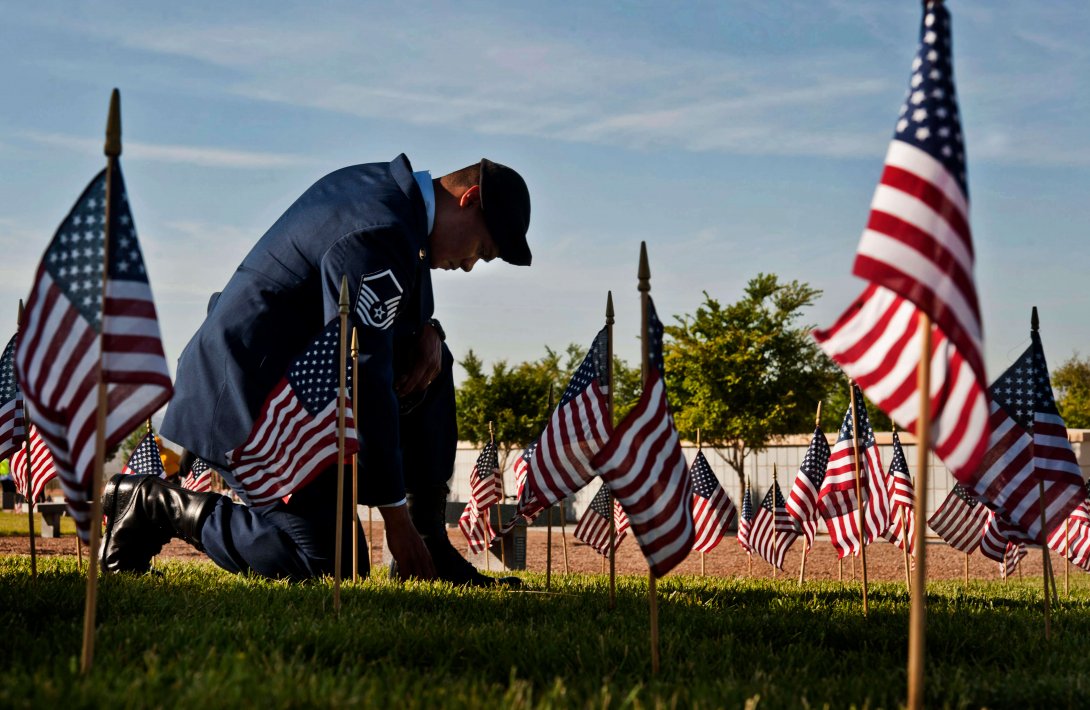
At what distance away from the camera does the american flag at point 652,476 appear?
417 cm

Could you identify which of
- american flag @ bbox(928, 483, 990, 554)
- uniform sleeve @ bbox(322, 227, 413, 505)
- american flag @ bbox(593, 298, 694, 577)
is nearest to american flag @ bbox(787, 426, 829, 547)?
american flag @ bbox(928, 483, 990, 554)

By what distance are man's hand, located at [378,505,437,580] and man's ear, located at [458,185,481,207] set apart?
1857mm

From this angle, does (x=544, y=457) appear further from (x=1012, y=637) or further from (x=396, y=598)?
(x=1012, y=637)

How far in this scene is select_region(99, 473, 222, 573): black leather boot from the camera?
6.82 metres

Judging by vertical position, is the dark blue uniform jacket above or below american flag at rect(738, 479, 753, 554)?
above

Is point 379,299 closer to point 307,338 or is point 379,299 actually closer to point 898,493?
point 307,338

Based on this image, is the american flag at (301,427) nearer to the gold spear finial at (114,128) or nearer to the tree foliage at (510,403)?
the gold spear finial at (114,128)

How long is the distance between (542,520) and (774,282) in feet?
29.9

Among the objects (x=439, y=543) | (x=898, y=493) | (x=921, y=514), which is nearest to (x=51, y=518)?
(x=439, y=543)

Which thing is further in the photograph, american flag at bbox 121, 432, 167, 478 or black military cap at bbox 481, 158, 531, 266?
american flag at bbox 121, 432, 167, 478

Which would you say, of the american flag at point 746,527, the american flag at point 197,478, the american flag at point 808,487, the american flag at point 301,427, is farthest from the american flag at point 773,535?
the american flag at point 301,427

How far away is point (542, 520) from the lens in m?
30.8

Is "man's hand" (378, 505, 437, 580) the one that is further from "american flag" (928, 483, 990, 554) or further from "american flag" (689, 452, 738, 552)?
"american flag" (928, 483, 990, 554)

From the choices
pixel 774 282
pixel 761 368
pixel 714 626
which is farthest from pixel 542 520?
pixel 714 626
